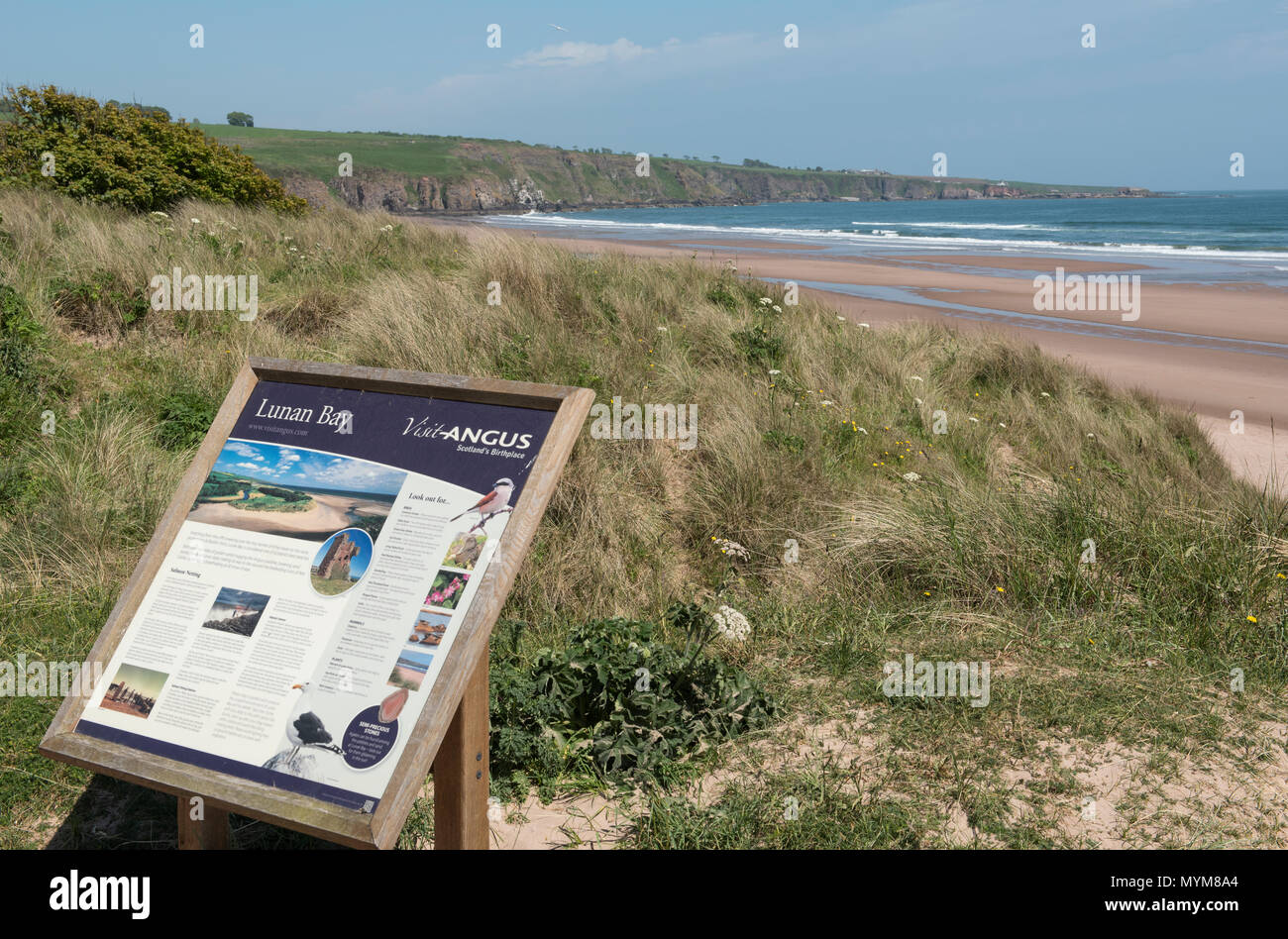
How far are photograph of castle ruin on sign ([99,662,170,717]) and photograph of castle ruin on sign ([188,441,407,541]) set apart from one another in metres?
0.47

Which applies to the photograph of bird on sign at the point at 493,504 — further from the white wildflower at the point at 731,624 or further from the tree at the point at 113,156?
the tree at the point at 113,156

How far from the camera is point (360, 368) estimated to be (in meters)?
2.94

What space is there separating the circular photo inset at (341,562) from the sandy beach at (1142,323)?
5607 mm

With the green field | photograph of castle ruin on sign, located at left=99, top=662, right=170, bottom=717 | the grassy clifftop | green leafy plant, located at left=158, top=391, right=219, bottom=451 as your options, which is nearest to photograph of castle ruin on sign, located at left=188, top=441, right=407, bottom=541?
photograph of castle ruin on sign, located at left=99, top=662, right=170, bottom=717

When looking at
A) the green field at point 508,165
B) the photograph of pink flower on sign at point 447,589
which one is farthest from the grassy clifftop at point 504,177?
the photograph of pink flower on sign at point 447,589

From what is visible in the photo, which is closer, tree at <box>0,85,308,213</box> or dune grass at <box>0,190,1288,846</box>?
dune grass at <box>0,190,1288,846</box>

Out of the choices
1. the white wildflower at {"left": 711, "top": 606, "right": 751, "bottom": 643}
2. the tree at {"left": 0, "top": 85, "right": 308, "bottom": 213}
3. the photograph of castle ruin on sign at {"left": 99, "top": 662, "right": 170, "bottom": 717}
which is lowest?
the white wildflower at {"left": 711, "top": 606, "right": 751, "bottom": 643}

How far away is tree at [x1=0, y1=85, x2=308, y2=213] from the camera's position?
1190 cm

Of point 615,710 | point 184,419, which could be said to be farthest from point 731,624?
point 184,419

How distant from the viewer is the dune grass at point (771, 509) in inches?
136

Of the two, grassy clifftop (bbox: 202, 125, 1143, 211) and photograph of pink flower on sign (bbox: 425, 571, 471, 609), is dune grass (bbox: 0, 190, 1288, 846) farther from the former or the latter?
Result: grassy clifftop (bbox: 202, 125, 1143, 211)

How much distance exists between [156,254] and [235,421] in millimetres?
6889

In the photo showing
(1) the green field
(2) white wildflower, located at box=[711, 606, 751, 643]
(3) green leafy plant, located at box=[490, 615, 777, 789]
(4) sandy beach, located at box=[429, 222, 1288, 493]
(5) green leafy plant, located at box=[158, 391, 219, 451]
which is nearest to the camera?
(3) green leafy plant, located at box=[490, 615, 777, 789]
